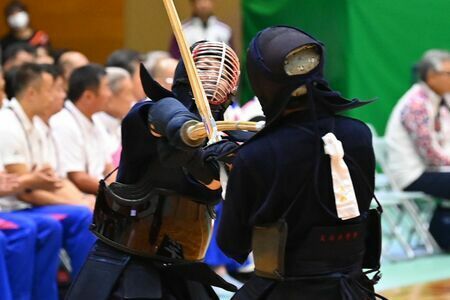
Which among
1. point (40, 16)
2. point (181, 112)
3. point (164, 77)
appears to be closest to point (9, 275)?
point (164, 77)

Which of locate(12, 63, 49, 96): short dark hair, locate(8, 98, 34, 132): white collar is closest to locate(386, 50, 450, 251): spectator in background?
locate(12, 63, 49, 96): short dark hair

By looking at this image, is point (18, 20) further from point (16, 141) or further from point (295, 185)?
point (295, 185)

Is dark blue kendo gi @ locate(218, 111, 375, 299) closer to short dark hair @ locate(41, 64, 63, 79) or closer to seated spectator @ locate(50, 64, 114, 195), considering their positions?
short dark hair @ locate(41, 64, 63, 79)

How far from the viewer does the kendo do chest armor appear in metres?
3.90

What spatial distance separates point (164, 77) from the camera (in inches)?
266

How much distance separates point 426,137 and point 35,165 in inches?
147

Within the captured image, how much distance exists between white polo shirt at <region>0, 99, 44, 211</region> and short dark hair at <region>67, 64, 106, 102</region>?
840 millimetres

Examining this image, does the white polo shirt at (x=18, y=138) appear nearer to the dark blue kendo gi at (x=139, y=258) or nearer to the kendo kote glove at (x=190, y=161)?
the dark blue kendo gi at (x=139, y=258)

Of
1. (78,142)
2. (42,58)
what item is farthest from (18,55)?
(78,142)

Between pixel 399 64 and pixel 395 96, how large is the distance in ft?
1.12

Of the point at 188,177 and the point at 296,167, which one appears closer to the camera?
the point at 296,167

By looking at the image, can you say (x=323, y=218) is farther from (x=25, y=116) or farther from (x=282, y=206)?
(x=25, y=116)

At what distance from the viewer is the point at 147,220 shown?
3920 millimetres

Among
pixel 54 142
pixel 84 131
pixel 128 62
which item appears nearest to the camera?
pixel 54 142
